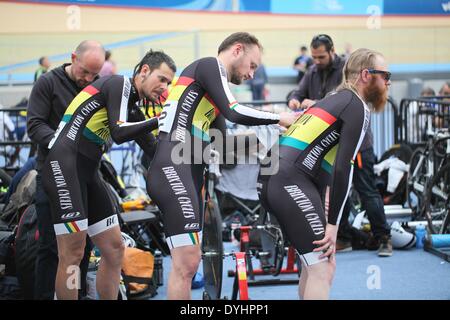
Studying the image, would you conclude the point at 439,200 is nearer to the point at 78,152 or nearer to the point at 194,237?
the point at 78,152

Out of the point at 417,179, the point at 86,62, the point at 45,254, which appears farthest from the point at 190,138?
the point at 417,179

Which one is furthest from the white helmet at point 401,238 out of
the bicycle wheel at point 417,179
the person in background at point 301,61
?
the person in background at point 301,61

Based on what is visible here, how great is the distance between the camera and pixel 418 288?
6.47 meters

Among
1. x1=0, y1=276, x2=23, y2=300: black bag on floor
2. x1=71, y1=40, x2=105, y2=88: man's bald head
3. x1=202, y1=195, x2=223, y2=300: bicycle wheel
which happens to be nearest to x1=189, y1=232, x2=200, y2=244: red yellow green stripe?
x1=202, y1=195, x2=223, y2=300: bicycle wheel

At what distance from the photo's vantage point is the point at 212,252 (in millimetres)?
5895

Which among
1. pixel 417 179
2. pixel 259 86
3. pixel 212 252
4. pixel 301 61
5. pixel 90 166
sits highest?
pixel 301 61

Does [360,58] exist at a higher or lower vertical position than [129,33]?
lower

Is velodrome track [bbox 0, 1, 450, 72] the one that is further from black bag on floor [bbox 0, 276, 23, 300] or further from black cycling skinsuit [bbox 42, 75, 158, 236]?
black cycling skinsuit [bbox 42, 75, 158, 236]

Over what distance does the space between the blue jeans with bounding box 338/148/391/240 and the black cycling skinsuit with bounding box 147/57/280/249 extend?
350 centimetres

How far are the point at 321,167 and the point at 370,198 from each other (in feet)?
10.9

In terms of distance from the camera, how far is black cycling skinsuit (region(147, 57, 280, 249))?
14.0ft

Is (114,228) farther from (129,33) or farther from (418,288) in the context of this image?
(129,33)
